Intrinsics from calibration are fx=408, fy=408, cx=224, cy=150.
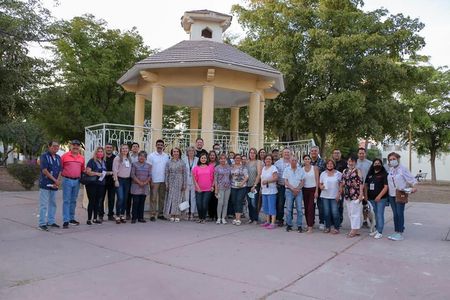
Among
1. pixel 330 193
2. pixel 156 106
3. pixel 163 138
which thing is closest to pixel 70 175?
pixel 163 138

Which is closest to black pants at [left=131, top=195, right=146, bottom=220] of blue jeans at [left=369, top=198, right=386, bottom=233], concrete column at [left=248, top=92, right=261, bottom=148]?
concrete column at [left=248, top=92, right=261, bottom=148]

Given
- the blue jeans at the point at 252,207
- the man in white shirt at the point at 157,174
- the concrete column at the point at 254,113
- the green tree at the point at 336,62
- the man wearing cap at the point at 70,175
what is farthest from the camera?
the green tree at the point at 336,62

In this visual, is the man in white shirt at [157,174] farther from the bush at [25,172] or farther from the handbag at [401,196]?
the bush at [25,172]

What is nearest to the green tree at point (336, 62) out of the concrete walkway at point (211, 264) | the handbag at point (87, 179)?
the concrete walkway at point (211, 264)

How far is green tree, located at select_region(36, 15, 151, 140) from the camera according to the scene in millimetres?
21906

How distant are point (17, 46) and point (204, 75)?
875 centimetres

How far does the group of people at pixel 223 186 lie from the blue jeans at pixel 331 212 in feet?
0.07

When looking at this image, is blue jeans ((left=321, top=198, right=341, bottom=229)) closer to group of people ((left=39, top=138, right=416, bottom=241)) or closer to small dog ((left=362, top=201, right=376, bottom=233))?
group of people ((left=39, top=138, right=416, bottom=241))

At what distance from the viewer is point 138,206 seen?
886 cm

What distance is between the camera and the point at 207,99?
36.6 feet

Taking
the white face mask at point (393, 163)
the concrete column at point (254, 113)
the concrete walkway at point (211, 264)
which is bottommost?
the concrete walkway at point (211, 264)

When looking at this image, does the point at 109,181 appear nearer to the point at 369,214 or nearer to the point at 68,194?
the point at 68,194

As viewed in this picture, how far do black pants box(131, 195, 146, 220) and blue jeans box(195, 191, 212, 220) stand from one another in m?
1.21

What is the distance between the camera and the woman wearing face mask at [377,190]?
7.96m
